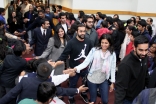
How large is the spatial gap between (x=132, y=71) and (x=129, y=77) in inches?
3.1

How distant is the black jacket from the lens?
7.24 feet

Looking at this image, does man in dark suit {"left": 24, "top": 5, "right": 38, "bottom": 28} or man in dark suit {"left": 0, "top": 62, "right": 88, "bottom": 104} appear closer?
man in dark suit {"left": 0, "top": 62, "right": 88, "bottom": 104}

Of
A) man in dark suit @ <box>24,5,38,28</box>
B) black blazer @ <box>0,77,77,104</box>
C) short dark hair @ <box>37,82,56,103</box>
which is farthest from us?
man in dark suit @ <box>24,5,38,28</box>

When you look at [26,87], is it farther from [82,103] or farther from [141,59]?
[82,103]

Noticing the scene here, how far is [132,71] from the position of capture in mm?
2213

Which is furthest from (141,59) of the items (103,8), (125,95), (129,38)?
(103,8)

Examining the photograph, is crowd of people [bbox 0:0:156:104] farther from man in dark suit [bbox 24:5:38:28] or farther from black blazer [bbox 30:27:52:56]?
man in dark suit [bbox 24:5:38:28]

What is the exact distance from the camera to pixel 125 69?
7.20 ft

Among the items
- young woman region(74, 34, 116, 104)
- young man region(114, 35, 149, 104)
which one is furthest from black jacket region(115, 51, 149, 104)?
young woman region(74, 34, 116, 104)

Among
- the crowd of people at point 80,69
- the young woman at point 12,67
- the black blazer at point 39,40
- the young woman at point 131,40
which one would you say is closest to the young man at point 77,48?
the crowd of people at point 80,69

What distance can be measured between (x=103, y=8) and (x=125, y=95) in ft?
28.5

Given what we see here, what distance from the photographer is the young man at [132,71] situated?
2197 millimetres

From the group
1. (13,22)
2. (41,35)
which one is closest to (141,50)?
(41,35)

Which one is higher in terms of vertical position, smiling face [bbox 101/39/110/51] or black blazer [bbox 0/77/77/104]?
smiling face [bbox 101/39/110/51]
